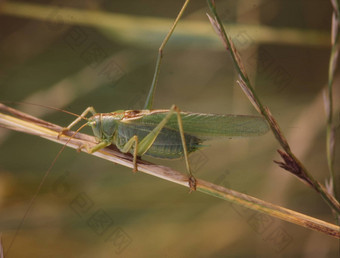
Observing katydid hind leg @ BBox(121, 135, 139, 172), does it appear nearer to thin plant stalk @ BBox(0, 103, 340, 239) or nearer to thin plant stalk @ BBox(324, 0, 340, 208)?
thin plant stalk @ BBox(0, 103, 340, 239)

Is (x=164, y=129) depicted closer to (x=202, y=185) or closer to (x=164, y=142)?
(x=164, y=142)

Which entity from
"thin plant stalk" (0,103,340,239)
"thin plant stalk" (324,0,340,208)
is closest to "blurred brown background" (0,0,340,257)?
"thin plant stalk" (0,103,340,239)

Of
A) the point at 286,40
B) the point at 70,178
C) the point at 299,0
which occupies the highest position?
the point at 299,0

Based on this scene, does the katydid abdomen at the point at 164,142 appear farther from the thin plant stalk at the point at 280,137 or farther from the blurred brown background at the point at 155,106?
the thin plant stalk at the point at 280,137

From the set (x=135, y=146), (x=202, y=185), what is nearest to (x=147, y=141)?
(x=135, y=146)

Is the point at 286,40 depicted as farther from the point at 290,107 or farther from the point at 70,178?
the point at 70,178

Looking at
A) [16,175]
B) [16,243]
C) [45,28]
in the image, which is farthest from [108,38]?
[16,243]

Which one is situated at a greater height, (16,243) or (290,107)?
(290,107)
